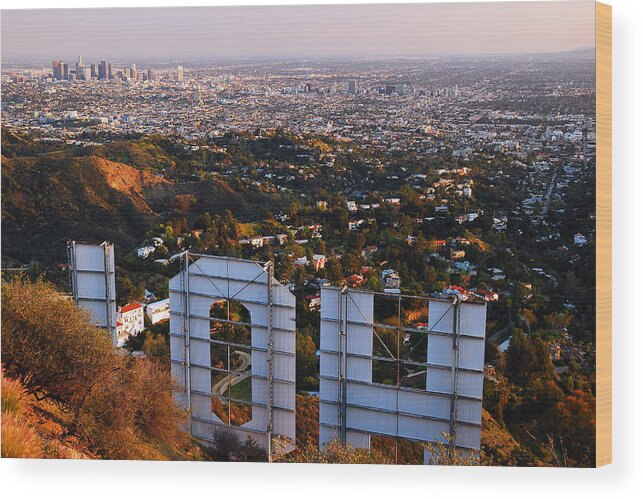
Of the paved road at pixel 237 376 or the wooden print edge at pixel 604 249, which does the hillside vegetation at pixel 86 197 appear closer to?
the paved road at pixel 237 376

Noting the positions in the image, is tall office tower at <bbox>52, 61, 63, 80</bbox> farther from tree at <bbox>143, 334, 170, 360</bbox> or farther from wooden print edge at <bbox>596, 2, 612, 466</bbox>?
wooden print edge at <bbox>596, 2, 612, 466</bbox>

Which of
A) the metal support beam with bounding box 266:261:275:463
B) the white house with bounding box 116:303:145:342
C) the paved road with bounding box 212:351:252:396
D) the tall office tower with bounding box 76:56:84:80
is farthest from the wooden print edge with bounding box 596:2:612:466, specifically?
the tall office tower with bounding box 76:56:84:80

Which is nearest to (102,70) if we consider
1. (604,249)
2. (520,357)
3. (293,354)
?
(293,354)

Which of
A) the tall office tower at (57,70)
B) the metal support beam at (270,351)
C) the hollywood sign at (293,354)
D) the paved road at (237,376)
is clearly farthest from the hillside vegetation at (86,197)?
the paved road at (237,376)

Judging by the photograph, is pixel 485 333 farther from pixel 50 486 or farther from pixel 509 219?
pixel 50 486

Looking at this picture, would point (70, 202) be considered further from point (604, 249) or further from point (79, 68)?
point (604, 249)

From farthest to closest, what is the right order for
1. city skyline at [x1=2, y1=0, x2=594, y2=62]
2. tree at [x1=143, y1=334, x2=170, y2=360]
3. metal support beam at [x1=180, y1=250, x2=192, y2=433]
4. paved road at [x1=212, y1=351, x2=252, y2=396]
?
tree at [x1=143, y1=334, x2=170, y2=360] → metal support beam at [x1=180, y1=250, x2=192, y2=433] → paved road at [x1=212, y1=351, x2=252, y2=396] → city skyline at [x1=2, y1=0, x2=594, y2=62]

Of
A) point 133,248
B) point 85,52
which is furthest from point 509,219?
point 85,52
